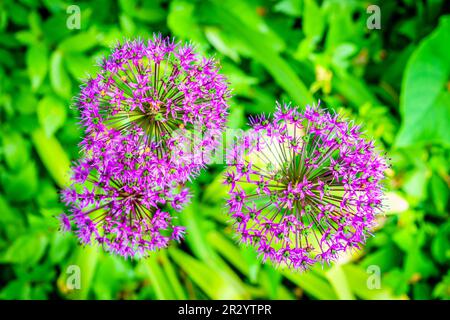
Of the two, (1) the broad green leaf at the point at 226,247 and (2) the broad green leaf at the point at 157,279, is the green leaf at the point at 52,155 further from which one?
(1) the broad green leaf at the point at 226,247

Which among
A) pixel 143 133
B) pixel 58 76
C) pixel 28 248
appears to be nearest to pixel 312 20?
pixel 58 76

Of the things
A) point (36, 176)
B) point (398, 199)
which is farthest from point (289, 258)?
point (36, 176)

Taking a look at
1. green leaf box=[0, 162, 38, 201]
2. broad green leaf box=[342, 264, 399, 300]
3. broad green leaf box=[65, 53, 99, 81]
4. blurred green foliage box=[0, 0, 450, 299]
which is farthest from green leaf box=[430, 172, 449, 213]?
green leaf box=[0, 162, 38, 201]

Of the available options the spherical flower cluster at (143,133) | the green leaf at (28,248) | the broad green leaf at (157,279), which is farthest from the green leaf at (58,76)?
the spherical flower cluster at (143,133)

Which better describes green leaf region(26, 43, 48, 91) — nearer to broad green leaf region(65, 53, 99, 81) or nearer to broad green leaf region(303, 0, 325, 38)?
broad green leaf region(65, 53, 99, 81)

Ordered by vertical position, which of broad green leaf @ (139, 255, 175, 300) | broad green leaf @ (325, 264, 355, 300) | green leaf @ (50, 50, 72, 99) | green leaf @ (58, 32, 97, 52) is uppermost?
green leaf @ (58, 32, 97, 52)

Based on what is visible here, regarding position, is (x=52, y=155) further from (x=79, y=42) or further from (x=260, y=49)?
(x=260, y=49)
